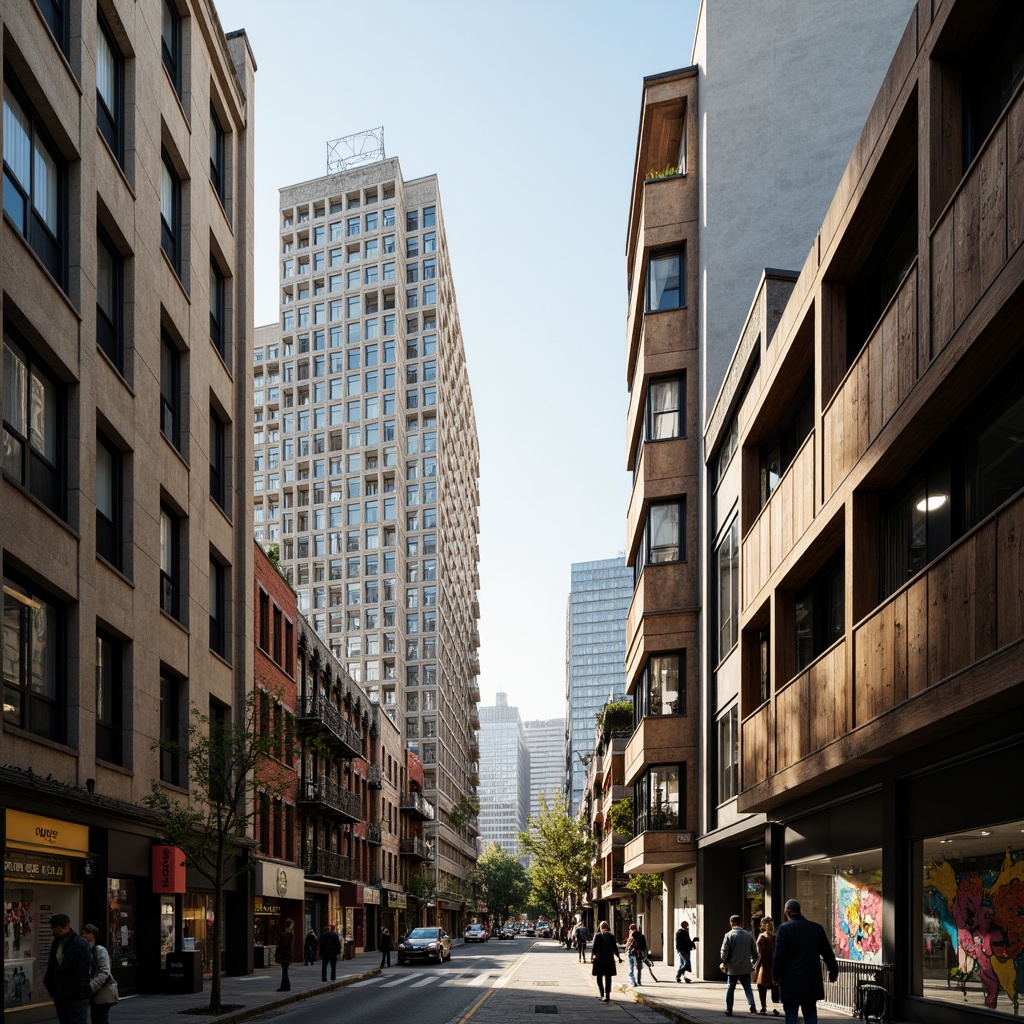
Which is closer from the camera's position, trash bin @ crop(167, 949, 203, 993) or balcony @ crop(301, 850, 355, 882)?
trash bin @ crop(167, 949, 203, 993)

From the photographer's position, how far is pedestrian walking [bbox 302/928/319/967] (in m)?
39.3

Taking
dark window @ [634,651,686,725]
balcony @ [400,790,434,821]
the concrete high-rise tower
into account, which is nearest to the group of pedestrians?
dark window @ [634,651,686,725]

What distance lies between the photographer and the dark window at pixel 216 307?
109 ft

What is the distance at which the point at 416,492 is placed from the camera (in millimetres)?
107062

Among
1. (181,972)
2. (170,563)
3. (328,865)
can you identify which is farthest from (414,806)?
(181,972)

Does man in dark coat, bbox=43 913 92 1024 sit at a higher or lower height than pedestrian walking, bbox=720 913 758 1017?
higher

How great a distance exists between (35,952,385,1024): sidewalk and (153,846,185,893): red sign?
85.2 inches

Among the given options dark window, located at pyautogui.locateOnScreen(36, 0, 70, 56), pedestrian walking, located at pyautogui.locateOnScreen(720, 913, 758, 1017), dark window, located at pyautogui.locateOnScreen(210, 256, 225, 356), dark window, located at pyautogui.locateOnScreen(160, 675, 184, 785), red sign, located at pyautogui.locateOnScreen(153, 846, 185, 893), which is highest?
dark window, located at pyautogui.locateOnScreen(36, 0, 70, 56)

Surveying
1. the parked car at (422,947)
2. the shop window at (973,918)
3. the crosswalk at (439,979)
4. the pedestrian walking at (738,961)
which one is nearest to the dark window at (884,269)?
the shop window at (973,918)

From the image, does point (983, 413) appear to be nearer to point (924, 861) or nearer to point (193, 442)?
point (924, 861)

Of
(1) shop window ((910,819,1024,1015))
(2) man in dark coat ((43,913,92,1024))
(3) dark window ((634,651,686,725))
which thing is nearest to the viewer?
(1) shop window ((910,819,1024,1015))

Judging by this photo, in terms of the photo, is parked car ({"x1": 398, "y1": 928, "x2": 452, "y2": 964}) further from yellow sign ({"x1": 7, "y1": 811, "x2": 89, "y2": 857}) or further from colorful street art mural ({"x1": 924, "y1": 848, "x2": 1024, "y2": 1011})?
colorful street art mural ({"x1": 924, "y1": 848, "x2": 1024, "y2": 1011})

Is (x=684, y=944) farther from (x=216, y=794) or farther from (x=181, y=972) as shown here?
(x=216, y=794)

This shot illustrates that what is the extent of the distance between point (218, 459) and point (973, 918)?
80.7 feet
